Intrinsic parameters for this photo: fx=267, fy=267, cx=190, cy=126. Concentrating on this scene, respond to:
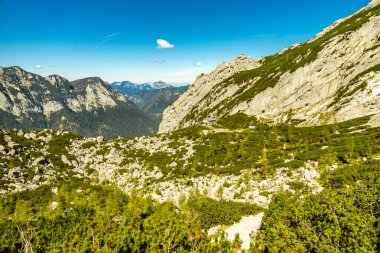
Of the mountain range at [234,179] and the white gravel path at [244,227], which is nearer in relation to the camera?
the mountain range at [234,179]

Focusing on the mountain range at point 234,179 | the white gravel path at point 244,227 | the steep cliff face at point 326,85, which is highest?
the steep cliff face at point 326,85

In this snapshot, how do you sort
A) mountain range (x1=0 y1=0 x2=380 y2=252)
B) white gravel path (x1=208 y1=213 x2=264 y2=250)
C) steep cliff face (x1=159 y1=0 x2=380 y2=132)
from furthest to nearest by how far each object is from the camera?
steep cliff face (x1=159 y1=0 x2=380 y2=132)
white gravel path (x1=208 y1=213 x2=264 y2=250)
mountain range (x1=0 y1=0 x2=380 y2=252)

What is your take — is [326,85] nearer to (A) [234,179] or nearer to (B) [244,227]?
(A) [234,179]

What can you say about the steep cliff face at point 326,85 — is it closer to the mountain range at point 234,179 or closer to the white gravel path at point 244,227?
the mountain range at point 234,179

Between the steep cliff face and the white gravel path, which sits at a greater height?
the steep cliff face

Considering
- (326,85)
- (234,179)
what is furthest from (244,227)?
(326,85)

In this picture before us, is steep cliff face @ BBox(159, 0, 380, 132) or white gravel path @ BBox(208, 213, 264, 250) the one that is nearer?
white gravel path @ BBox(208, 213, 264, 250)

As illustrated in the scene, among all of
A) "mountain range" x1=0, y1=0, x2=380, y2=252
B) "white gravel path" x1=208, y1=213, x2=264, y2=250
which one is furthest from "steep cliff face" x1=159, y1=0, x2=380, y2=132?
"white gravel path" x1=208, y1=213, x2=264, y2=250

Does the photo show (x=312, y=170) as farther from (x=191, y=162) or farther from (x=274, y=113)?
(x=274, y=113)

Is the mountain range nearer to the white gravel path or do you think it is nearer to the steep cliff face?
the white gravel path

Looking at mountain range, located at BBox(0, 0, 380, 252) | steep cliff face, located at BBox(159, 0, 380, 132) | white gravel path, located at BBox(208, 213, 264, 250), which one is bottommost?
white gravel path, located at BBox(208, 213, 264, 250)

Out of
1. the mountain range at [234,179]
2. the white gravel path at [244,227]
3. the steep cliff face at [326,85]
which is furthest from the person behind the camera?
the steep cliff face at [326,85]

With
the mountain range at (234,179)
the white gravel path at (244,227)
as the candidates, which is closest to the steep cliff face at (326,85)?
the mountain range at (234,179)
